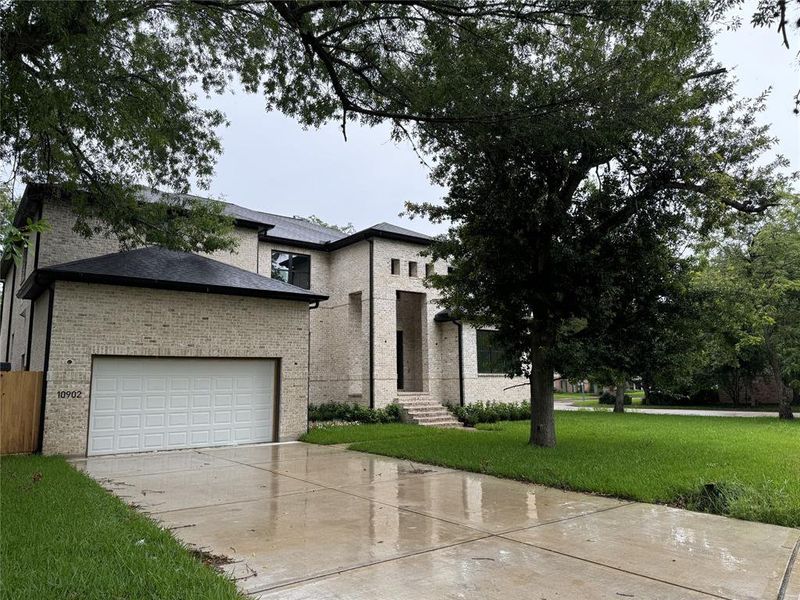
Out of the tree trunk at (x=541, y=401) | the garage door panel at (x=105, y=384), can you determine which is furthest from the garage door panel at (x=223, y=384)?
the tree trunk at (x=541, y=401)

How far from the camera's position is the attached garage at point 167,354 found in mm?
11141

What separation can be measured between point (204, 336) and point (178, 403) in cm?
167

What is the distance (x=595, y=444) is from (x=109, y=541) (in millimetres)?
10223

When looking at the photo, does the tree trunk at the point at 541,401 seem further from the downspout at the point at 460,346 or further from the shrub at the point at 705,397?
the shrub at the point at 705,397

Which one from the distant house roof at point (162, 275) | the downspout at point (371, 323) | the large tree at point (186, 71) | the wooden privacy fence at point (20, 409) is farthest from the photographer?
the downspout at point (371, 323)

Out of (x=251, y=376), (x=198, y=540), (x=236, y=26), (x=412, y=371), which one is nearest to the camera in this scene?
(x=198, y=540)

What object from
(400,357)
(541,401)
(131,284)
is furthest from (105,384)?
→ (400,357)

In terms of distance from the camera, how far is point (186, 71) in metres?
Answer: 9.64

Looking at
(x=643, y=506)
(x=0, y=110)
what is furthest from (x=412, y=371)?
(x=0, y=110)

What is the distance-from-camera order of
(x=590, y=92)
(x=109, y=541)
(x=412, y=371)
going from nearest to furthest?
1. (x=109, y=541)
2. (x=590, y=92)
3. (x=412, y=371)

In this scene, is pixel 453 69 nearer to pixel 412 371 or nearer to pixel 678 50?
pixel 678 50

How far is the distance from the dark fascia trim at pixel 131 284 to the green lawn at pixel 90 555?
5.74 meters

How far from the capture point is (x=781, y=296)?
21.4 metres

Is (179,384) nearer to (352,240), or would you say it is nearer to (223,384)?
(223,384)
